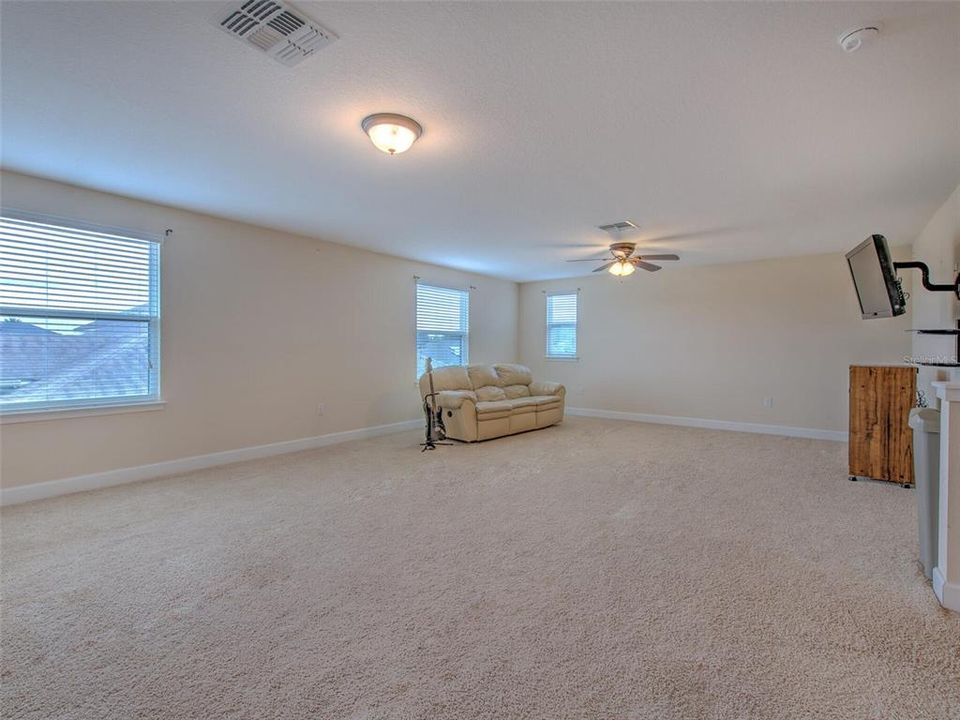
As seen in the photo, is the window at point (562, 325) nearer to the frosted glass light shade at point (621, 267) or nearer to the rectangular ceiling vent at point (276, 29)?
the frosted glass light shade at point (621, 267)

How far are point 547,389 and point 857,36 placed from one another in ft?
17.4

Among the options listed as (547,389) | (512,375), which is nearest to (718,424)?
(547,389)

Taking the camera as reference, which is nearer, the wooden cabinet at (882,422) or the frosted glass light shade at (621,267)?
the wooden cabinet at (882,422)

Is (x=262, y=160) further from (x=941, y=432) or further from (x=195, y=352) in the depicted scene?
(x=941, y=432)

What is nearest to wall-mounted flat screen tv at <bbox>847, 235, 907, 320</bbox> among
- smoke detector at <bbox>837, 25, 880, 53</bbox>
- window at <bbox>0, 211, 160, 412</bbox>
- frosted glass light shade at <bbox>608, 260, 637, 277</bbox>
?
smoke detector at <bbox>837, 25, 880, 53</bbox>

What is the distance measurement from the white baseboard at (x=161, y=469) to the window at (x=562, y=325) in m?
3.71

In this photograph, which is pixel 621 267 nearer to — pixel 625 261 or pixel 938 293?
pixel 625 261

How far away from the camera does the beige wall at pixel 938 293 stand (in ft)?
11.9

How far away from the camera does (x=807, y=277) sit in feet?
19.5

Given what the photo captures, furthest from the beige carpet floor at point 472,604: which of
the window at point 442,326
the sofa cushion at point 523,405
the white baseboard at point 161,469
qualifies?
the window at point 442,326

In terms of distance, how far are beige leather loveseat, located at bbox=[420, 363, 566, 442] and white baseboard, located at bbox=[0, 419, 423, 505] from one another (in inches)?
44.6

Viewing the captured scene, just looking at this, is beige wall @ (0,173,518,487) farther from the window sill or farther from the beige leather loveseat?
the beige leather loveseat

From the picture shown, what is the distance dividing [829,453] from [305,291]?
605 centimetres

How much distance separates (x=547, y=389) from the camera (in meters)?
6.82
